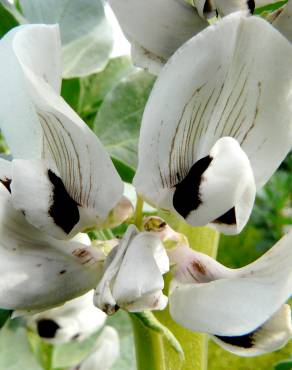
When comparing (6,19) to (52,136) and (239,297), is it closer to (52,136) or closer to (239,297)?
(52,136)

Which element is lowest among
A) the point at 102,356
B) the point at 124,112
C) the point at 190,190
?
the point at 102,356

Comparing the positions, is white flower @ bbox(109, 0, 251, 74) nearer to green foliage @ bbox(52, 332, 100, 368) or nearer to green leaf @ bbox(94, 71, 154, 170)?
green leaf @ bbox(94, 71, 154, 170)

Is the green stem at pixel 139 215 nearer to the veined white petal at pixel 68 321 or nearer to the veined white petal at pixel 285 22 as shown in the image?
the veined white petal at pixel 285 22

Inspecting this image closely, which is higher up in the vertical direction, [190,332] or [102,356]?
[190,332]

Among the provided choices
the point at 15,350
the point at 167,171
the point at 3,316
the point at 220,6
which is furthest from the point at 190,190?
the point at 15,350

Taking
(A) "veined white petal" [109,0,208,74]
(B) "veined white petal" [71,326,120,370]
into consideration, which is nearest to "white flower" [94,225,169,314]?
(A) "veined white petal" [109,0,208,74]
